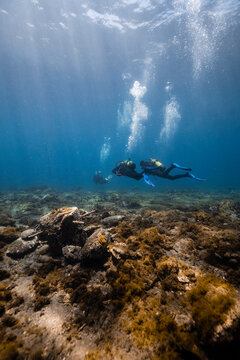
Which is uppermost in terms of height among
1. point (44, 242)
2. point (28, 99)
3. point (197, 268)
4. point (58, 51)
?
point (58, 51)

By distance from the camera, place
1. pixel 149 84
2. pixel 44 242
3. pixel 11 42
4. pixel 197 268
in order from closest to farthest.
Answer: pixel 197 268, pixel 44 242, pixel 11 42, pixel 149 84

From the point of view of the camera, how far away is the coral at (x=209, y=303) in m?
2.43

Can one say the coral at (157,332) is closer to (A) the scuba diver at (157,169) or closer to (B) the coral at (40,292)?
(B) the coral at (40,292)

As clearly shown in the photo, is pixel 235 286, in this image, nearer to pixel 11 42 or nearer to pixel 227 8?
pixel 227 8

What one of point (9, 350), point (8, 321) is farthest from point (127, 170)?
point (9, 350)

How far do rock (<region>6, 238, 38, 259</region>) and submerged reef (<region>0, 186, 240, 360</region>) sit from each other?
0.03 metres

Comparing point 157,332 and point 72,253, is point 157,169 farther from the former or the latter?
point 157,332

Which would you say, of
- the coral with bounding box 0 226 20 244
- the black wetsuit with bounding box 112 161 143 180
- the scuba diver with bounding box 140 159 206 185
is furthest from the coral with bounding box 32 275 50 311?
the scuba diver with bounding box 140 159 206 185

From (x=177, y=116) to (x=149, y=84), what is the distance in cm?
2772

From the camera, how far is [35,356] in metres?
2.31

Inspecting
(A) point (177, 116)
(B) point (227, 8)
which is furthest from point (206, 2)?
(A) point (177, 116)

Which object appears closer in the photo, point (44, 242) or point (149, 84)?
point (44, 242)

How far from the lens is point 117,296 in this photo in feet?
10.9

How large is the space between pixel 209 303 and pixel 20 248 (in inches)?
230
